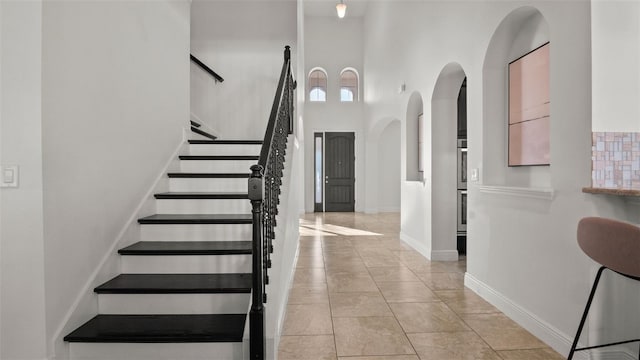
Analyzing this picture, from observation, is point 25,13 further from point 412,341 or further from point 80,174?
point 412,341

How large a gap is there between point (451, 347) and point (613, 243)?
130 centimetres

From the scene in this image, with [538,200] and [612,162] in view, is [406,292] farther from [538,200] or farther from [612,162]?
[612,162]

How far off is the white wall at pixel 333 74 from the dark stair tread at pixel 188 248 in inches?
343

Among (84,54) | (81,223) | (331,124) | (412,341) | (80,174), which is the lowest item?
(412,341)

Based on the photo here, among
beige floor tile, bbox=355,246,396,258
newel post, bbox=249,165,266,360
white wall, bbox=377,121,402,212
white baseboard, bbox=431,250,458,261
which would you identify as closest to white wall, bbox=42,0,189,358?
newel post, bbox=249,165,266,360

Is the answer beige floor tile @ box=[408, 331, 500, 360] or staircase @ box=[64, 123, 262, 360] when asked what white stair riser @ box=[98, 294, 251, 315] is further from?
beige floor tile @ box=[408, 331, 500, 360]

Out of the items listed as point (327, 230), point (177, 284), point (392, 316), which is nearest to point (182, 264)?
point (177, 284)

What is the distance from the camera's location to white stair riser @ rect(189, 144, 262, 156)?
4281 mm

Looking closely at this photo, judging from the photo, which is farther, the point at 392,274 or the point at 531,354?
the point at 392,274

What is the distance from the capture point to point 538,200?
269 cm

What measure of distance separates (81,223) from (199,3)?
482cm

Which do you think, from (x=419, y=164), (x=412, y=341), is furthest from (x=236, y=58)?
(x=412, y=341)

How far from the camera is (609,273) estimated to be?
85.0 inches

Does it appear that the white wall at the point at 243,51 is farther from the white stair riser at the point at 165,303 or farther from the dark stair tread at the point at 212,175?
the white stair riser at the point at 165,303
